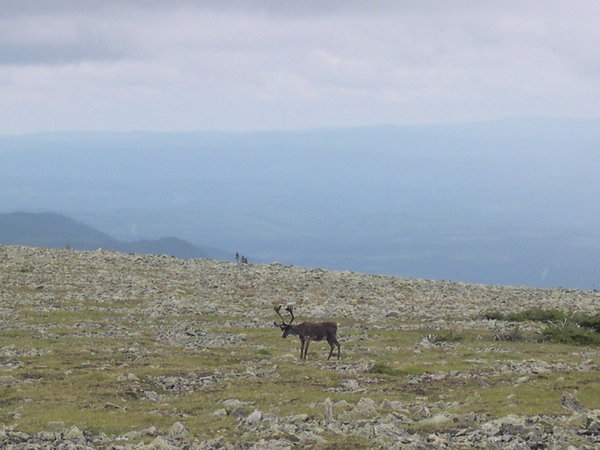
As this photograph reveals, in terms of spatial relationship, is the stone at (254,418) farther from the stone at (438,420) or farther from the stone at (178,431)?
the stone at (438,420)

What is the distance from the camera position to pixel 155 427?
19062 mm

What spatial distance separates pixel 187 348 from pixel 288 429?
53.3 feet

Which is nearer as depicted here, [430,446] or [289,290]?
[430,446]

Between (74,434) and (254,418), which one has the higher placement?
(254,418)

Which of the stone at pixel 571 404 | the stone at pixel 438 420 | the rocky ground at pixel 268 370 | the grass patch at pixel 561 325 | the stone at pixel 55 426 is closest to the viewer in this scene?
the rocky ground at pixel 268 370

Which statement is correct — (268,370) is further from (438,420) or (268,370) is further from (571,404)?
(571,404)

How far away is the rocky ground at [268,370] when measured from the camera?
1734 cm

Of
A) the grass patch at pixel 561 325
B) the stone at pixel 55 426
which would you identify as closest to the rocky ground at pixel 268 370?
the stone at pixel 55 426

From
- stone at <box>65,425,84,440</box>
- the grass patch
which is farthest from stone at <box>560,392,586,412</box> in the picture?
the grass patch

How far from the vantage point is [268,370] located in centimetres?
2678

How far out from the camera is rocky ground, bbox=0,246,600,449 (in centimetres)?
1734

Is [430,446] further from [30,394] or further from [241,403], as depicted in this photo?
[30,394]

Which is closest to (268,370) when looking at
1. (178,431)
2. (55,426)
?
(178,431)

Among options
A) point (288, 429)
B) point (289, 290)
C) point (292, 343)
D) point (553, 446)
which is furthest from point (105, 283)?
point (553, 446)
